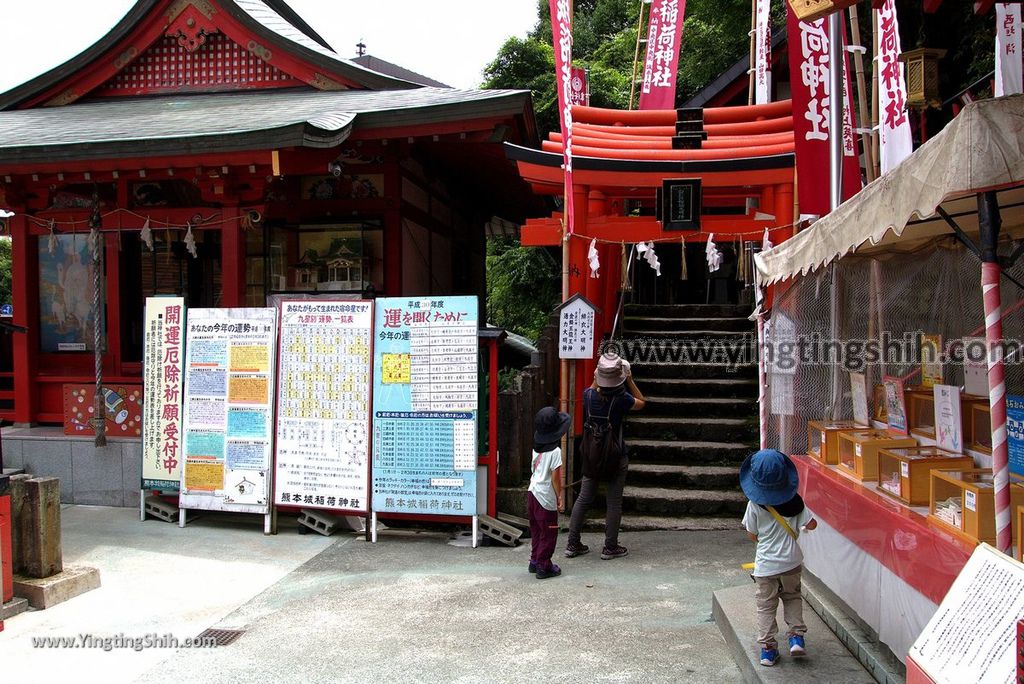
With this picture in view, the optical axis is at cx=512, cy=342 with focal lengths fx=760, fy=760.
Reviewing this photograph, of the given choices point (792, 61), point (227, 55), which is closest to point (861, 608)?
point (792, 61)

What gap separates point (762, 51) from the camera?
34.3ft

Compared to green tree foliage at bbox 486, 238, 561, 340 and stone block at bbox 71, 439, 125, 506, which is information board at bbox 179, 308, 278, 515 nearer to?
stone block at bbox 71, 439, 125, 506

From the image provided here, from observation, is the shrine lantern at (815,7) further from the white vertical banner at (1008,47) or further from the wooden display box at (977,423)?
the white vertical banner at (1008,47)

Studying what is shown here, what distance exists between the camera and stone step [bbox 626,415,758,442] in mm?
8883

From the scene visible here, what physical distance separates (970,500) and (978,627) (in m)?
0.91

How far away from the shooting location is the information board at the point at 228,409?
7.61m

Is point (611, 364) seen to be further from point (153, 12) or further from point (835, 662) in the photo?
point (153, 12)

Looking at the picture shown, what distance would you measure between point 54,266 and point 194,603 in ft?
21.7

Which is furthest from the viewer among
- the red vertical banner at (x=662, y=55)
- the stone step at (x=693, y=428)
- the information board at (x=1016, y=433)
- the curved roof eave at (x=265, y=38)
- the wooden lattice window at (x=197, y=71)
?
the red vertical banner at (x=662, y=55)

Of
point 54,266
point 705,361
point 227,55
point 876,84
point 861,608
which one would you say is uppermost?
point 227,55

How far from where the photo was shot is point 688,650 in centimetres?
483

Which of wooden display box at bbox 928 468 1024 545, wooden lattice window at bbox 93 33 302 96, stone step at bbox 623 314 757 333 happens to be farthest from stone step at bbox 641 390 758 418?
wooden lattice window at bbox 93 33 302 96

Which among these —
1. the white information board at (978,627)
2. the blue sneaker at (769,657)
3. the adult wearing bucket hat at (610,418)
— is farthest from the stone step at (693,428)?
the white information board at (978,627)

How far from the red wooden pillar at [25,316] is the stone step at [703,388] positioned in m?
7.68
